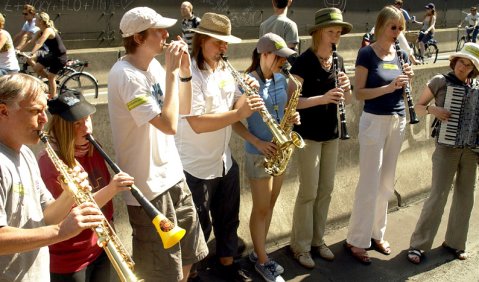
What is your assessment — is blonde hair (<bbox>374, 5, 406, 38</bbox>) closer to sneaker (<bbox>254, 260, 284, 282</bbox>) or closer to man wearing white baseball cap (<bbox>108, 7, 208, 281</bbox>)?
man wearing white baseball cap (<bbox>108, 7, 208, 281</bbox>)

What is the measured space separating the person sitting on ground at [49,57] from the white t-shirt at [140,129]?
24.4 feet

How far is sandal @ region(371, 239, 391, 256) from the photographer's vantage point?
5344mm

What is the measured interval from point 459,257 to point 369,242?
3.14 feet

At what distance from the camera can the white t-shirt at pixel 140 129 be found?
3248 mm

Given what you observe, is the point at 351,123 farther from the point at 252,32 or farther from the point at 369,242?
the point at 252,32

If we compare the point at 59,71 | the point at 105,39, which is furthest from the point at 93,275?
the point at 105,39

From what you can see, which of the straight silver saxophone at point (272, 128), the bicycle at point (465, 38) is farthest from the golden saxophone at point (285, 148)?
the bicycle at point (465, 38)

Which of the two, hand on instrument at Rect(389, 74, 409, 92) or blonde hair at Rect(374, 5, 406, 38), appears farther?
blonde hair at Rect(374, 5, 406, 38)

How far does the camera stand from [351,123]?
5.92 metres

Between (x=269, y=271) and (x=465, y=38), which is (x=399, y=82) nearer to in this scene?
(x=269, y=271)

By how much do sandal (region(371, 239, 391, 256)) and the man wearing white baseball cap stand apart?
8.32ft

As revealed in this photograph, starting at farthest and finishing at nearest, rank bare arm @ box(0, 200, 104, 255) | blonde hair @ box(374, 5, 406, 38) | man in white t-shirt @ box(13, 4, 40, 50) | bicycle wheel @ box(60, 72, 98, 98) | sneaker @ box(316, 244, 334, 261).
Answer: man in white t-shirt @ box(13, 4, 40, 50) → bicycle wheel @ box(60, 72, 98, 98) → sneaker @ box(316, 244, 334, 261) → blonde hair @ box(374, 5, 406, 38) → bare arm @ box(0, 200, 104, 255)

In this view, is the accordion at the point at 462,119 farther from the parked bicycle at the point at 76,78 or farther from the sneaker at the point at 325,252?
the parked bicycle at the point at 76,78

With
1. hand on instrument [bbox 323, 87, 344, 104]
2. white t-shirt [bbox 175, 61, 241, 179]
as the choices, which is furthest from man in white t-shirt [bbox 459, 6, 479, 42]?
white t-shirt [bbox 175, 61, 241, 179]
